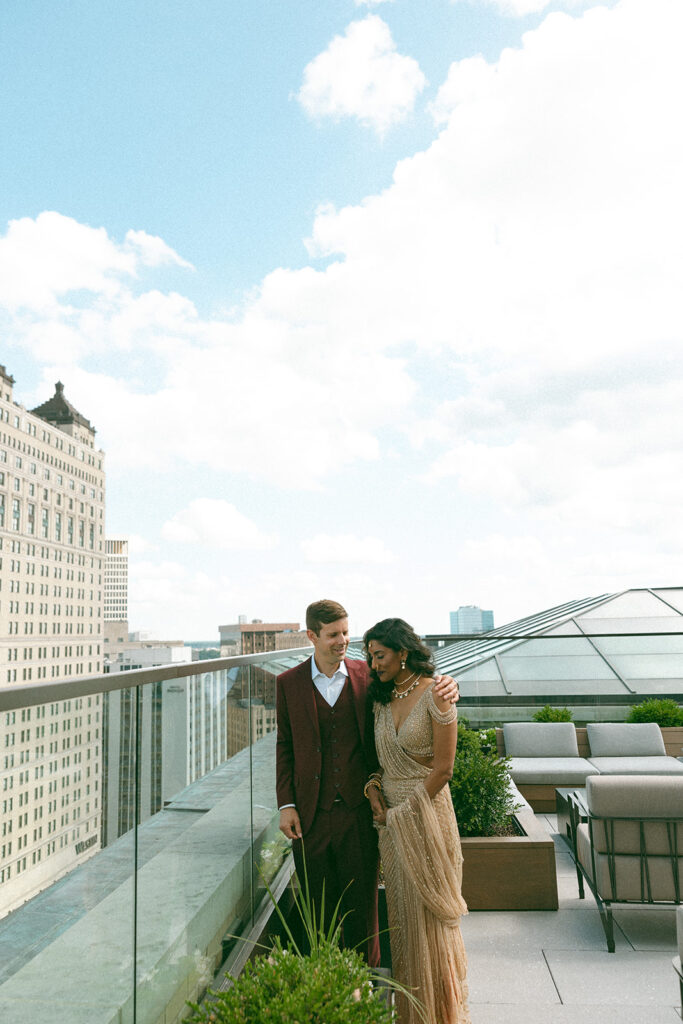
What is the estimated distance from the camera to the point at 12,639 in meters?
113

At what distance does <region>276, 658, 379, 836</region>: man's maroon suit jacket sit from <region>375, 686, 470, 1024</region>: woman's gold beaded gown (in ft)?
0.45

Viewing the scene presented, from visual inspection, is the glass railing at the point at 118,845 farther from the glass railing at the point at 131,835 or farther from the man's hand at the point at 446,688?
the man's hand at the point at 446,688

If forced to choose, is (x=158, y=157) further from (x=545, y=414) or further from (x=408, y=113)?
(x=545, y=414)

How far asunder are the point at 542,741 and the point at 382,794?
5087mm

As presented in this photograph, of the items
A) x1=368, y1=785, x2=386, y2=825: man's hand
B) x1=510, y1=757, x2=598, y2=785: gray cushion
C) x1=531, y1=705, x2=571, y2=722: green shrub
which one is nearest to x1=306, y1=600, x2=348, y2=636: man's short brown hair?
x1=368, y1=785, x2=386, y2=825: man's hand

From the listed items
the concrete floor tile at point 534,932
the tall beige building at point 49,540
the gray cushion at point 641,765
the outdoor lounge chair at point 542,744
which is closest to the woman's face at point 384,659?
the concrete floor tile at point 534,932

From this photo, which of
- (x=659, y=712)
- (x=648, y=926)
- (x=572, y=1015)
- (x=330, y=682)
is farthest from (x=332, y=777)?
(x=659, y=712)

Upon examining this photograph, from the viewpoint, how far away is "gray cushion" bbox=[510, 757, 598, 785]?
21.6 feet

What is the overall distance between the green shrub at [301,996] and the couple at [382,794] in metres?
0.73

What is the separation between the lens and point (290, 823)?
9.06 feet

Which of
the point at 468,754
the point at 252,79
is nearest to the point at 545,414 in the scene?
the point at 252,79

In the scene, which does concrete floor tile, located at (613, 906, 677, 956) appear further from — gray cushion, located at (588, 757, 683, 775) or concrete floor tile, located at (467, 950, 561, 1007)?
gray cushion, located at (588, 757, 683, 775)

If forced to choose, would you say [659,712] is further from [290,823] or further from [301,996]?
[301,996]

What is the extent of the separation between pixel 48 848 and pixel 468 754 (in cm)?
403
